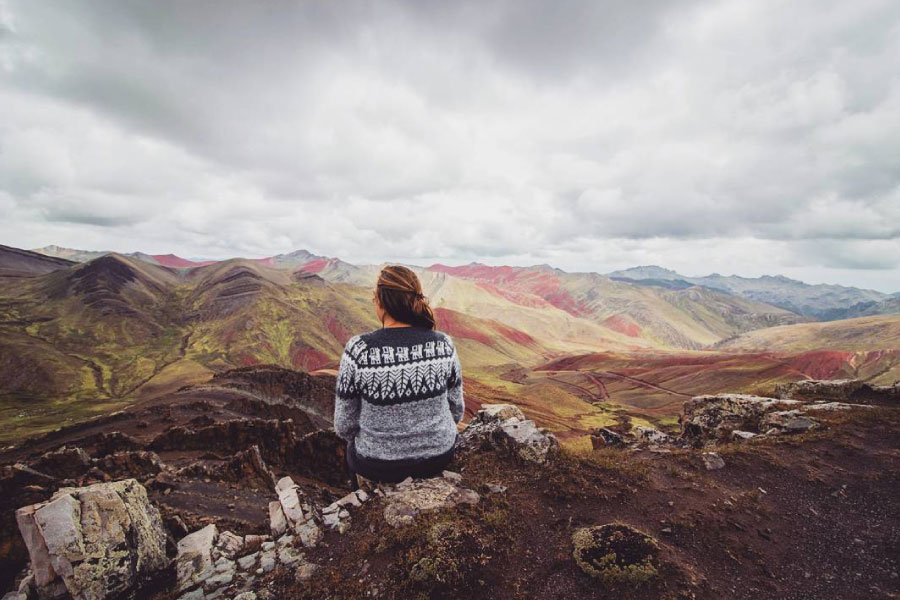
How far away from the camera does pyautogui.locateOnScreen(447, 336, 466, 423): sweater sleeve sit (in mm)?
6723

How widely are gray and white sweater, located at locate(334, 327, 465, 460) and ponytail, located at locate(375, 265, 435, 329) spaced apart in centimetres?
22

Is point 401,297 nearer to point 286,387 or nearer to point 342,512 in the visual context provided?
point 342,512

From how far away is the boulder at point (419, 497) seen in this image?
20.3 ft

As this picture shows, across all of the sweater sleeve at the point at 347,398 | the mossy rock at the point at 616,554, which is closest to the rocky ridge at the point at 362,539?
the mossy rock at the point at 616,554

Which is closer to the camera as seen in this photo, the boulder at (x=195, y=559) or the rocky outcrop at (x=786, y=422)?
the boulder at (x=195, y=559)

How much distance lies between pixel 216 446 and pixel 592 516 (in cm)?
2225

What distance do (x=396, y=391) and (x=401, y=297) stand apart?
1.59 m

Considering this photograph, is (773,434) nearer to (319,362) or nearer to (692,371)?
(692,371)

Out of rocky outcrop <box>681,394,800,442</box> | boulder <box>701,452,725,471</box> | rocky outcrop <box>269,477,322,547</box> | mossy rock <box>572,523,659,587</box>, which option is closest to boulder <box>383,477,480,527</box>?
rocky outcrop <box>269,477,322,547</box>

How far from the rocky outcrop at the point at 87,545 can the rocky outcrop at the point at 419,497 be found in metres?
4.15

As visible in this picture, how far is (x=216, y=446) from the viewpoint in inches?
828

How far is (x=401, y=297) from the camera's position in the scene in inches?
242

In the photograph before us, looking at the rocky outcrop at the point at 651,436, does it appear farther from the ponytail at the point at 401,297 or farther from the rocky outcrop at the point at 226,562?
the rocky outcrop at the point at 226,562

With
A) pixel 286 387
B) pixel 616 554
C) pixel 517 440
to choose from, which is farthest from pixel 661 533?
pixel 286 387
